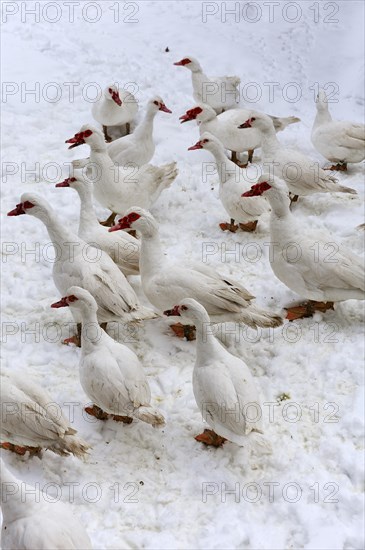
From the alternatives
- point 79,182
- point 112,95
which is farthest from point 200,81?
point 79,182

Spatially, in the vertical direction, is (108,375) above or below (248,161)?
below

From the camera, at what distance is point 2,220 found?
22.5 feet

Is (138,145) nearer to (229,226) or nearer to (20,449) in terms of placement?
(229,226)

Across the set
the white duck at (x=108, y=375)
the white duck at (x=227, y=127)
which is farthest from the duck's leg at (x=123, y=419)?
the white duck at (x=227, y=127)

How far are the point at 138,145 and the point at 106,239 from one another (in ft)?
5.61

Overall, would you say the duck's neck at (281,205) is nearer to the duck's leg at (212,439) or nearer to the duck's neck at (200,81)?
the duck's leg at (212,439)

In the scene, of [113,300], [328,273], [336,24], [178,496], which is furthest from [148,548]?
[336,24]

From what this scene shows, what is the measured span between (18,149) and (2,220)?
1377 millimetres

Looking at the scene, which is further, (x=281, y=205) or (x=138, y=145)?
(x=138, y=145)

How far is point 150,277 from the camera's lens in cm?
566

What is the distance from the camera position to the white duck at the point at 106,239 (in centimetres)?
601

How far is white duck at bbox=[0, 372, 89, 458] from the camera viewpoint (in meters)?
4.38

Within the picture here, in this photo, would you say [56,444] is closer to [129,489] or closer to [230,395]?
[129,489]

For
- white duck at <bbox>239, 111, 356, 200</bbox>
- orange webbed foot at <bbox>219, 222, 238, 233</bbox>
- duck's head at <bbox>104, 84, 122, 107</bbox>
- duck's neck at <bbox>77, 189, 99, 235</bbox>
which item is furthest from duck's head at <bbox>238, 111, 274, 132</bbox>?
duck's neck at <bbox>77, 189, 99, 235</bbox>
